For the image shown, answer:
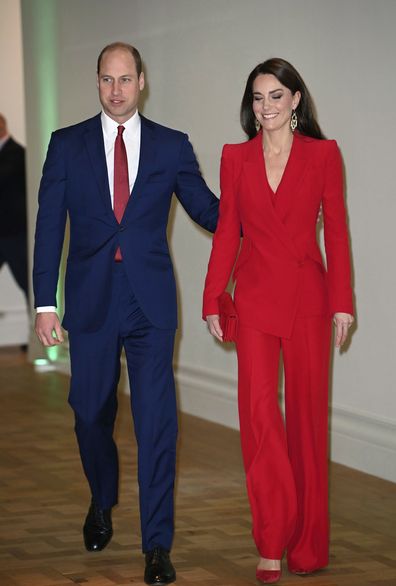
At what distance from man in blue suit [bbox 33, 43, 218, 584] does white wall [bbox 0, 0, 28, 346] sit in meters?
6.23

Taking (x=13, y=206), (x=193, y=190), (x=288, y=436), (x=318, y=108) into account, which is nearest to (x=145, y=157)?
(x=193, y=190)

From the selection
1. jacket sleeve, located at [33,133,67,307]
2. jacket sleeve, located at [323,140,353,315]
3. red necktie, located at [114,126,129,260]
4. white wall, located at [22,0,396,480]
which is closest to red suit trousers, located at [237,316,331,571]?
jacket sleeve, located at [323,140,353,315]

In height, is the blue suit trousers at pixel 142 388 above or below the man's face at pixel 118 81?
below

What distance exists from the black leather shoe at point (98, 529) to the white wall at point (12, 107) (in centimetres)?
596

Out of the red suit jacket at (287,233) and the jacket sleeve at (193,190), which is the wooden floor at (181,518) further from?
the jacket sleeve at (193,190)

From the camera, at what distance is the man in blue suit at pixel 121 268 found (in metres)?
4.01

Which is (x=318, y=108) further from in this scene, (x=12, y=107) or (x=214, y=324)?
(x=12, y=107)

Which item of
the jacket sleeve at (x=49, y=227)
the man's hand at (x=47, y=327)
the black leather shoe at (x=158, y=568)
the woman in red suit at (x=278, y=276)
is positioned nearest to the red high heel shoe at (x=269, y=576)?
the woman in red suit at (x=278, y=276)

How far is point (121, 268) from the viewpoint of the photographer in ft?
13.3

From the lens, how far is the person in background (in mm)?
10141

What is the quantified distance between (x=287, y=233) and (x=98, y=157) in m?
0.69

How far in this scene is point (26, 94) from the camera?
30.3 feet

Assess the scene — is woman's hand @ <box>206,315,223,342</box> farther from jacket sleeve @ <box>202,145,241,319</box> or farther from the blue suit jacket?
the blue suit jacket

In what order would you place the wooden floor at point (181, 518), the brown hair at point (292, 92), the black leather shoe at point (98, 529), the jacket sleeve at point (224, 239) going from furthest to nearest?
the black leather shoe at point (98, 529) < the wooden floor at point (181, 518) < the jacket sleeve at point (224, 239) < the brown hair at point (292, 92)
